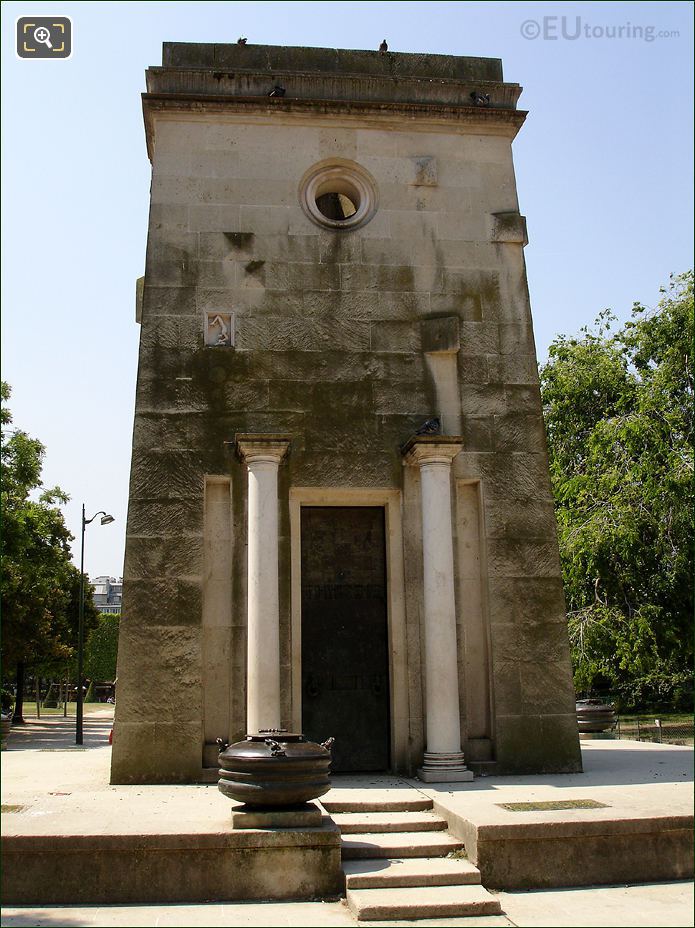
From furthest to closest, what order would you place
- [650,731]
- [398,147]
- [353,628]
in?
[650,731]
[398,147]
[353,628]

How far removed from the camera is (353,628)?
12.7m

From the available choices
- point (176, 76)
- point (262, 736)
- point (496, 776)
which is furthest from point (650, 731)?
point (176, 76)

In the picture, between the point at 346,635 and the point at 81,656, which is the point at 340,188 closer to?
the point at 346,635

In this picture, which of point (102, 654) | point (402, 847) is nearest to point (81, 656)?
point (402, 847)

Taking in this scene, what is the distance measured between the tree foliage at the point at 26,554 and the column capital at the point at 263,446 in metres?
12.9

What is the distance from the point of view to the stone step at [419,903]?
282 inches

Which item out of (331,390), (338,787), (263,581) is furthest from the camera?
(331,390)

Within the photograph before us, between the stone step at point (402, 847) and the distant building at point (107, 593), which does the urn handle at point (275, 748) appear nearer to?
the stone step at point (402, 847)

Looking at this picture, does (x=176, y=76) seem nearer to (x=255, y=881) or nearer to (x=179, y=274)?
(x=179, y=274)

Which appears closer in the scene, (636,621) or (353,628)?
(353,628)

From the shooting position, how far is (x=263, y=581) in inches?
454

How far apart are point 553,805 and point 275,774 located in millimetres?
2979

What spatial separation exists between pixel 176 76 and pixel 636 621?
676 inches

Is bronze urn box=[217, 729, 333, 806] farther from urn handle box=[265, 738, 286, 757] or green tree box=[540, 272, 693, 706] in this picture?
green tree box=[540, 272, 693, 706]
